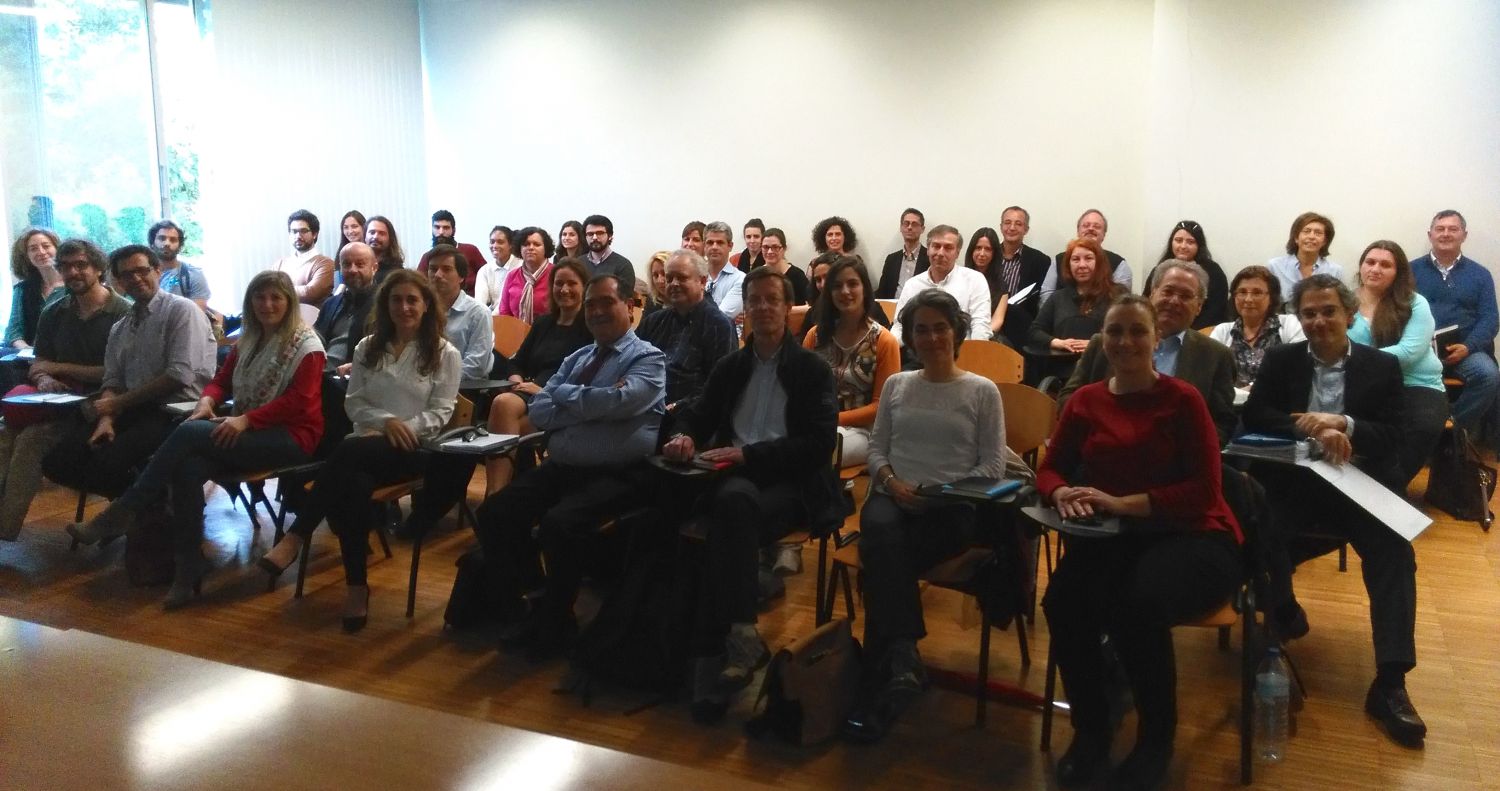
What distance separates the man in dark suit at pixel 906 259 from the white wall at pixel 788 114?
293 mm

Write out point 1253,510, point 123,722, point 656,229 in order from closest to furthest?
point 123,722 → point 1253,510 → point 656,229

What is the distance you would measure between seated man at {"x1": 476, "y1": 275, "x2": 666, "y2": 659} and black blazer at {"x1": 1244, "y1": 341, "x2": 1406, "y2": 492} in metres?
1.92

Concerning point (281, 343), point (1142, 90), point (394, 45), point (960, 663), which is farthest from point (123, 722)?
point (394, 45)

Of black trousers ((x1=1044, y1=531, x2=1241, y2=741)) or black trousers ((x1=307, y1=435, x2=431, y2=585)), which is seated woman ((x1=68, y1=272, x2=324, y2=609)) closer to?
black trousers ((x1=307, y1=435, x2=431, y2=585))

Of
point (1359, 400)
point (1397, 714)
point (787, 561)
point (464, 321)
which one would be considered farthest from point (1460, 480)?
point (464, 321)

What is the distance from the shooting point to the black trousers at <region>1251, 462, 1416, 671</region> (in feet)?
9.20

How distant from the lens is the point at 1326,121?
20.1 ft

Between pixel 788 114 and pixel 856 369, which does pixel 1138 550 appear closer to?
pixel 856 369

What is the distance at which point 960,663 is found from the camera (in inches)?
126

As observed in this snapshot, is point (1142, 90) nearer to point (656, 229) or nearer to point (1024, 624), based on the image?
point (656, 229)

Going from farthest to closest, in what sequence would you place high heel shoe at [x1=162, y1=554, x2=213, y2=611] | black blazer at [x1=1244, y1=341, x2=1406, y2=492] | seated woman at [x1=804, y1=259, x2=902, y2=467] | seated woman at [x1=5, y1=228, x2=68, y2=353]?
1. seated woman at [x1=5, y1=228, x2=68, y2=353]
2. seated woman at [x1=804, y1=259, x2=902, y2=467]
3. high heel shoe at [x1=162, y1=554, x2=213, y2=611]
4. black blazer at [x1=1244, y1=341, x2=1406, y2=492]

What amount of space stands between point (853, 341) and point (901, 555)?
136 cm

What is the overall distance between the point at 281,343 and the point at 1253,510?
10.8 feet

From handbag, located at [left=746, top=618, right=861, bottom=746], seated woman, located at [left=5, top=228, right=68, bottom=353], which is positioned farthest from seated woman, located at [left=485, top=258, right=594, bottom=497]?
seated woman, located at [left=5, top=228, right=68, bottom=353]
